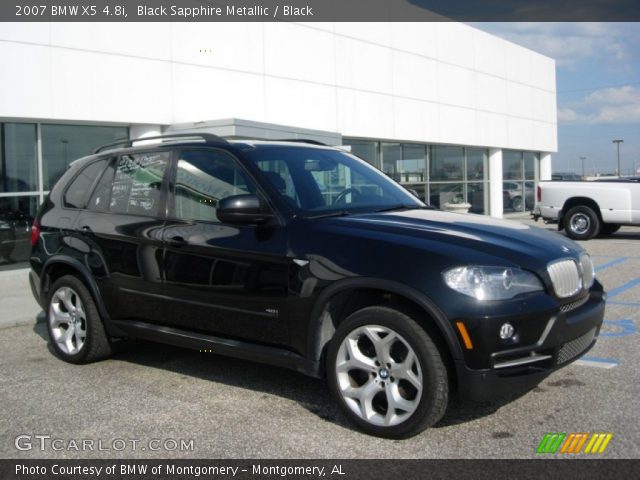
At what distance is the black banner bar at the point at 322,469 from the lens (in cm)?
332

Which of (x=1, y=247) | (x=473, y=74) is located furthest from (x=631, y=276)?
(x=473, y=74)

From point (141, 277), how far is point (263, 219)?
4.17ft

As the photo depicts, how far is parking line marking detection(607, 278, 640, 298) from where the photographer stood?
837cm

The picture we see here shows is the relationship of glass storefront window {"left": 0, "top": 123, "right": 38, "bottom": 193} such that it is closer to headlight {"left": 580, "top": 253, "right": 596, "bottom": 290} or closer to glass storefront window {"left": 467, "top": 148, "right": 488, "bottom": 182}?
headlight {"left": 580, "top": 253, "right": 596, "bottom": 290}

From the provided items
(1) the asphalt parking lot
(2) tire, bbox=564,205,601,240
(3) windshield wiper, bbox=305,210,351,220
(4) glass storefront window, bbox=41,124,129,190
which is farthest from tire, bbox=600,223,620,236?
(3) windshield wiper, bbox=305,210,351,220

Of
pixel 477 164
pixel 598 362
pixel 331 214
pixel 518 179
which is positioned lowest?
pixel 598 362

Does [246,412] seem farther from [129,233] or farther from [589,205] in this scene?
[589,205]

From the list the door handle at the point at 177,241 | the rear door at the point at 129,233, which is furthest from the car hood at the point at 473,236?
the rear door at the point at 129,233

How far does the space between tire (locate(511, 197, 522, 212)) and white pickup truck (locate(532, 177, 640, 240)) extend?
975cm

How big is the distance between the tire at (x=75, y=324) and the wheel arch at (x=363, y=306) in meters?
2.19

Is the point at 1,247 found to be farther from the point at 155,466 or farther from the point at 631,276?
the point at 631,276

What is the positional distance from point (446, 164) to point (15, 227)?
14293mm

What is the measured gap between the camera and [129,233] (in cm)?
508

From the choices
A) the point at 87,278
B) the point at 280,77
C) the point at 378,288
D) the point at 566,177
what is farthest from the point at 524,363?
the point at 566,177
